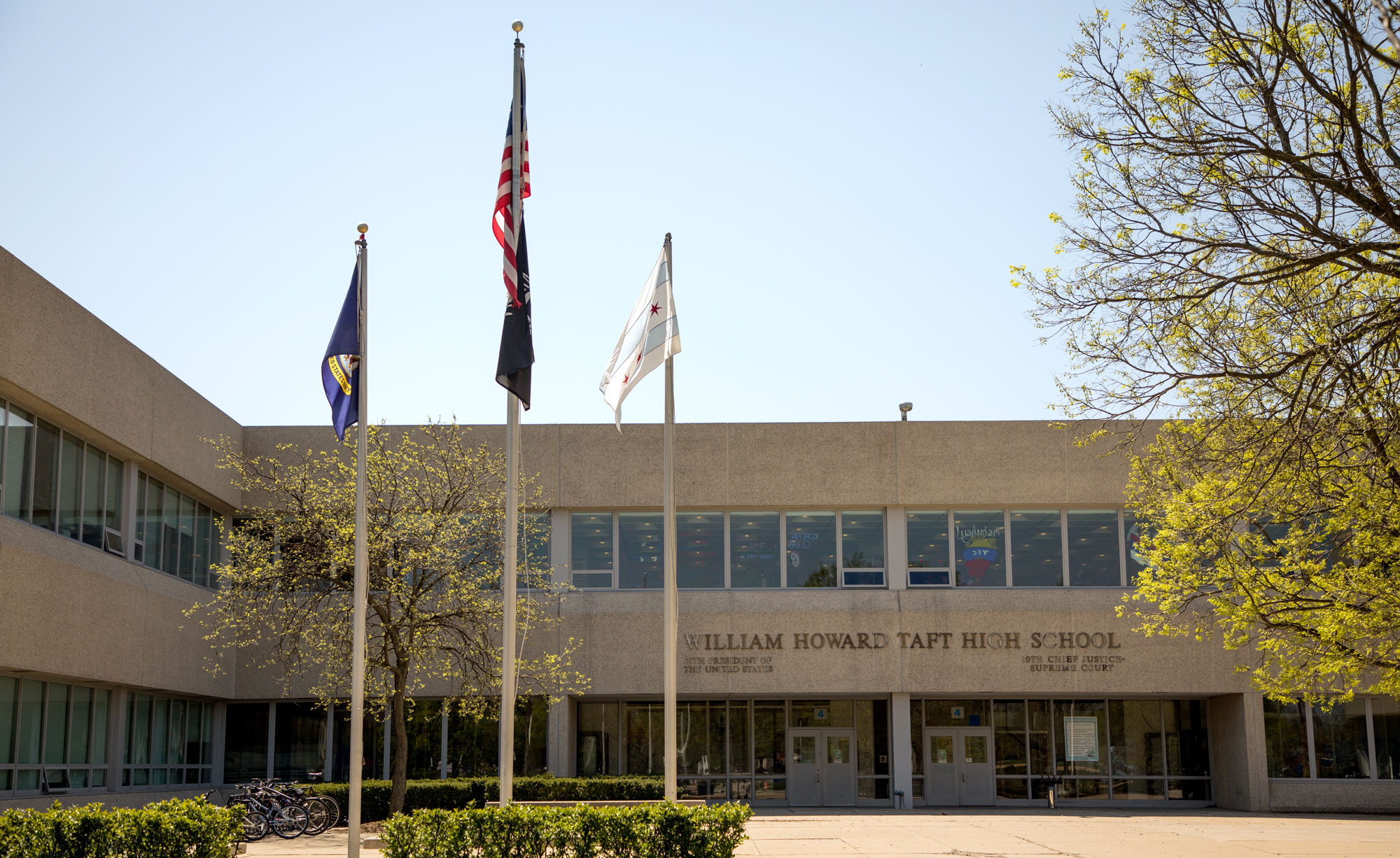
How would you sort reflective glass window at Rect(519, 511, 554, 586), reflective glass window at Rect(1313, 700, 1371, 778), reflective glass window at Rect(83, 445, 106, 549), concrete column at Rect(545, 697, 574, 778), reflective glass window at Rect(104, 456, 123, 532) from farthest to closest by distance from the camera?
reflective glass window at Rect(1313, 700, 1371, 778) → concrete column at Rect(545, 697, 574, 778) → reflective glass window at Rect(519, 511, 554, 586) → reflective glass window at Rect(104, 456, 123, 532) → reflective glass window at Rect(83, 445, 106, 549)

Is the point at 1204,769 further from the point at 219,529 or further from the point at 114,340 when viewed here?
the point at 114,340

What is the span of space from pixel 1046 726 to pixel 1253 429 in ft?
58.0

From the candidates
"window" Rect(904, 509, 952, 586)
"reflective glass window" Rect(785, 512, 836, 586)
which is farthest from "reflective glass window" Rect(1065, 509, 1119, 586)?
"reflective glass window" Rect(785, 512, 836, 586)

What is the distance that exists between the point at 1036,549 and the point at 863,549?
4090 millimetres

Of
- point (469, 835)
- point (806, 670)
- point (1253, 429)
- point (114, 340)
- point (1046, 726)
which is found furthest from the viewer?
Answer: point (1046, 726)

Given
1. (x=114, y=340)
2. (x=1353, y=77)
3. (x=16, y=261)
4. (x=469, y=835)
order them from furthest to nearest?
(x=114, y=340), (x=16, y=261), (x=469, y=835), (x=1353, y=77)

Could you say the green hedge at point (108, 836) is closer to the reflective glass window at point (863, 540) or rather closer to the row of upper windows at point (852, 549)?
the row of upper windows at point (852, 549)

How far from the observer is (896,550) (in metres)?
29.5

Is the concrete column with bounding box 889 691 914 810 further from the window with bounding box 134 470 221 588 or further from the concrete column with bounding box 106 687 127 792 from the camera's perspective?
the concrete column with bounding box 106 687 127 792

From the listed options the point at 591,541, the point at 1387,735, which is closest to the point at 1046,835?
the point at 1387,735

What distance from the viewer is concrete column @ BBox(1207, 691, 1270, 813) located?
93.2 feet

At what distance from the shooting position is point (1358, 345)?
14211mm

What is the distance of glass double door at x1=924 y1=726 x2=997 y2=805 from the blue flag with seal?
1961 centimetres

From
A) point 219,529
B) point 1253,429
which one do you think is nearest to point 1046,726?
point 1253,429
